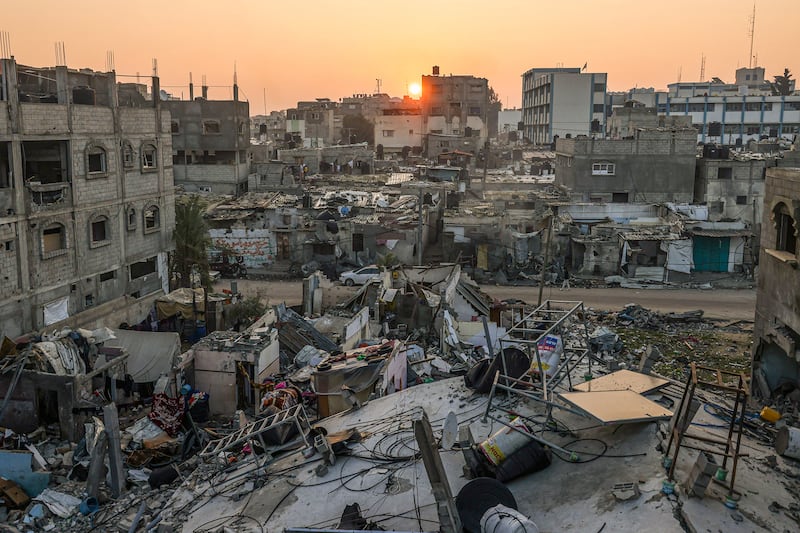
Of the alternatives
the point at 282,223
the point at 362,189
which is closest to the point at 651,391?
the point at 282,223

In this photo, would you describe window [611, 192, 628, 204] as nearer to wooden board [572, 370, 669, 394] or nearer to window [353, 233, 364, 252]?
window [353, 233, 364, 252]

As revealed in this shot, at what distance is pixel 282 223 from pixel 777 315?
78.9 feet

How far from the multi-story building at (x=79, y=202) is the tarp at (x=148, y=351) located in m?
3.77

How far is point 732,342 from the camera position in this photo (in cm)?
2402

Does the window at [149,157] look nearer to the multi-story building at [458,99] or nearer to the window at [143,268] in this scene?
the window at [143,268]

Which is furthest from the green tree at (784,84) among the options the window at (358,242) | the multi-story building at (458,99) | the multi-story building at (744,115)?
the window at (358,242)

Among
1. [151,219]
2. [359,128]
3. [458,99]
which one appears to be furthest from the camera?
[359,128]

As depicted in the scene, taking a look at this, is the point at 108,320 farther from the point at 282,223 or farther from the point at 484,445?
the point at 484,445

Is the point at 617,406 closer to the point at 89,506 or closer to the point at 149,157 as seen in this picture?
the point at 89,506

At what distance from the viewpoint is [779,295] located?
14969mm

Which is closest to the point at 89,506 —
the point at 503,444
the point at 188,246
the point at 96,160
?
the point at 503,444

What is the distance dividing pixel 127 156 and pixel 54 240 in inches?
174

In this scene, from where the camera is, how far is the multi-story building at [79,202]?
20.9 metres

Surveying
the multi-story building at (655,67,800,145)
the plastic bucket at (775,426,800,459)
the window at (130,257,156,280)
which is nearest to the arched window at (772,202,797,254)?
the plastic bucket at (775,426,800,459)
